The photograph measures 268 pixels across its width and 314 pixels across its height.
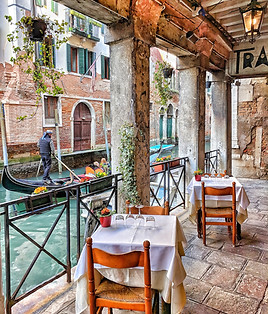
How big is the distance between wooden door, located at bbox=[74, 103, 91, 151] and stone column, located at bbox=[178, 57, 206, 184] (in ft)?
35.5

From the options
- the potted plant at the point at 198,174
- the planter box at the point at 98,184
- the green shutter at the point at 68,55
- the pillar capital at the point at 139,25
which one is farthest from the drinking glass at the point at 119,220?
the green shutter at the point at 68,55

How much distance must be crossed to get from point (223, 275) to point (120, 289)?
138cm

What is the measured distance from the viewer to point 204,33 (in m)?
4.87

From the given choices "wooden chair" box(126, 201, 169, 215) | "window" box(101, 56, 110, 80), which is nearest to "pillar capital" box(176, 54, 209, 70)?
"wooden chair" box(126, 201, 169, 215)

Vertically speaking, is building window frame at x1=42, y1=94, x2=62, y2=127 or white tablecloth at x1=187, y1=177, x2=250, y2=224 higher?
building window frame at x1=42, y1=94, x2=62, y2=127

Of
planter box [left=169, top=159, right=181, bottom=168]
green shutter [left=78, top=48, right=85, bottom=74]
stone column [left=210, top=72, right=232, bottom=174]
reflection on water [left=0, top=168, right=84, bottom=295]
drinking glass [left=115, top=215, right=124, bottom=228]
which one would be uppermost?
green shutter [left=78, top=48, right=85, bottom=74]

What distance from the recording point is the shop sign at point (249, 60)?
5.56m

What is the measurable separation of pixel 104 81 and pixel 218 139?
11.2m

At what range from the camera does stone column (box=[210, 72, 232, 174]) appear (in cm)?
634

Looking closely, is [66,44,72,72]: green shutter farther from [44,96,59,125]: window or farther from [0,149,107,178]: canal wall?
[0,149,107,178]: canal wall

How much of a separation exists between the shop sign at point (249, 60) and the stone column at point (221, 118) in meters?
0.36

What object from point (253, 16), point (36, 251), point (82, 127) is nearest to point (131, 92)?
point (253, 16)

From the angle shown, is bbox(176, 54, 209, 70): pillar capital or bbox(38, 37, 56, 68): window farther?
bbox(176, 54, 209, 70): pillar capital

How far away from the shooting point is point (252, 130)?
24.8 feet
